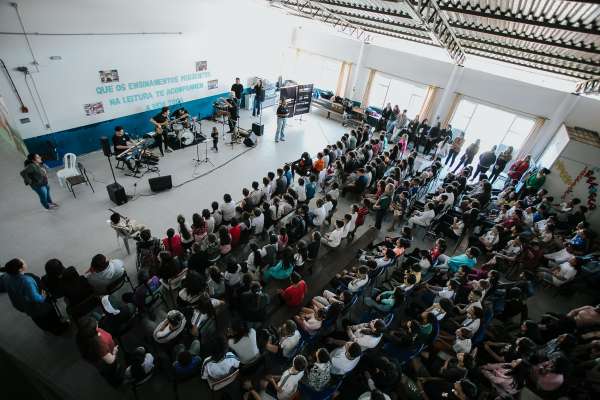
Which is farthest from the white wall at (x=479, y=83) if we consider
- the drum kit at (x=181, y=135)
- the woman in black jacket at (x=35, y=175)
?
the woman in black jacket at (x=35, y=175)

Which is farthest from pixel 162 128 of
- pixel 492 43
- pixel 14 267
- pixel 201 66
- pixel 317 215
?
pixel 492 43

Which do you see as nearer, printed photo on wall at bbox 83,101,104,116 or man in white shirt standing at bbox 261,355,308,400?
man in white shirt standing at bbox 261,355,308,400

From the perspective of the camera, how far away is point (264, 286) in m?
4.85

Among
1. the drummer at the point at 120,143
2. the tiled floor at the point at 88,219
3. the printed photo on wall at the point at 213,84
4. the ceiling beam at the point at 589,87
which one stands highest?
the ceiling beam at the point at 589,87

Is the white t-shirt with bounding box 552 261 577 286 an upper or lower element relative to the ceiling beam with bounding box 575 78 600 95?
lower

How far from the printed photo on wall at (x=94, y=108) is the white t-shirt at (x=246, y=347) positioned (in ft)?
26.8

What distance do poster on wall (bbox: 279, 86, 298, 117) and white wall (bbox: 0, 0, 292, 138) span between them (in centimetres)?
285

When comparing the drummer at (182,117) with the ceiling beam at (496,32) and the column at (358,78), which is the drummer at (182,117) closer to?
the ceiling beam at (496,32)

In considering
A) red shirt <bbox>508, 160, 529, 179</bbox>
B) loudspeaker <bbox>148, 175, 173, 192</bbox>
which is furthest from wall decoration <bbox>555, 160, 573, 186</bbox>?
loudspeaker <bbox>148, 175, 173, 192</bbox>

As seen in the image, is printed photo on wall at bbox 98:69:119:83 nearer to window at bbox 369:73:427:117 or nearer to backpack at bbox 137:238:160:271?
backpack at bbox 137:238:160:271

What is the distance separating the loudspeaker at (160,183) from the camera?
710cm

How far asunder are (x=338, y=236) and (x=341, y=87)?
11321 millimetres

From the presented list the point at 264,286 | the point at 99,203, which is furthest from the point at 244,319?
the point at 99,203

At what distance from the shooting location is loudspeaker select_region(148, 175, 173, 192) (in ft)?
23.3
